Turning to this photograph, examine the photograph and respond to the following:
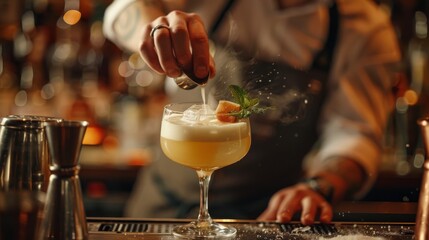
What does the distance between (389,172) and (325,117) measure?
0.86 meters

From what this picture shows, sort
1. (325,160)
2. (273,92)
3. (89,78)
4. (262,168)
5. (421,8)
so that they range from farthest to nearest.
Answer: (89,78)
(421,8)
(262,168)
(325,160)
(273,92)

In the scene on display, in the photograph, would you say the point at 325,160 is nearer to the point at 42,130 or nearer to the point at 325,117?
the point at 325,117

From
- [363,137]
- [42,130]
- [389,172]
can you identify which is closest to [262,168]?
[363,137]

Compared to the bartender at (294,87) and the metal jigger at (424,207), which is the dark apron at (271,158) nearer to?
the bartender at (294,87)

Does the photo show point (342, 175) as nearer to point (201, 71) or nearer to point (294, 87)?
point (294, 87)

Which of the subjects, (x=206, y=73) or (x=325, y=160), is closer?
(x=206, y=73)

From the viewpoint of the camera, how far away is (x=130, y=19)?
8.96 ft

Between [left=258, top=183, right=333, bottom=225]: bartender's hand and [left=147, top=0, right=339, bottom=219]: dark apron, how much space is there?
74cm

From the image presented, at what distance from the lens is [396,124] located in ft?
12.3

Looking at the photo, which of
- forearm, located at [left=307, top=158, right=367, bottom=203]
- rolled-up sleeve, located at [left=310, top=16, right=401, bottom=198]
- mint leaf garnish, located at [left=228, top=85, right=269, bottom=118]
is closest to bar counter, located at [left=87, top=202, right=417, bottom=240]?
mint leaf garnish, located at [left=228, top=85, right=269, bottom=118]

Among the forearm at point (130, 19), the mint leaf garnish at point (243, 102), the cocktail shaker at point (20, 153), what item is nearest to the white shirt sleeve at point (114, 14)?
the forearm at point (130, 19)

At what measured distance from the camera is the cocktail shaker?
136 cm

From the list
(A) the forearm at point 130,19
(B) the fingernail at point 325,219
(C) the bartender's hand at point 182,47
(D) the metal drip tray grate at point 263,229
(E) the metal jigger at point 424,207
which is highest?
(A) the forearm at point 130,19

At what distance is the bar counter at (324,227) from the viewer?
156 centimetres
